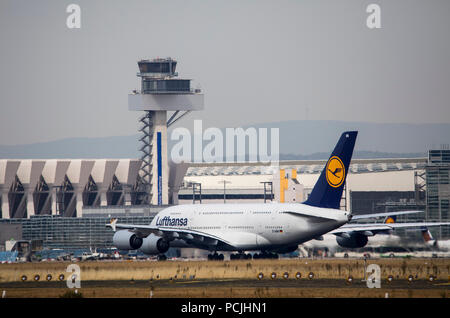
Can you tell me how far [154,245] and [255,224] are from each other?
9200 mm

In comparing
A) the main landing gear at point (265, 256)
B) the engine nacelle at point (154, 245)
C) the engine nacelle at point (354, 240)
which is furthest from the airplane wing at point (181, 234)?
the engine nacelle at point (354, 240)

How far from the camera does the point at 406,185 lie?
19862 centimetres

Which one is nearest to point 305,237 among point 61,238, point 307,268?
point 307,268

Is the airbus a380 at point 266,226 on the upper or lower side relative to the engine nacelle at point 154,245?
upper

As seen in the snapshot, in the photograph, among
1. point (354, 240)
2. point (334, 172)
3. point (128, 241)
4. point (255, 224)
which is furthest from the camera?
point (354, 240)

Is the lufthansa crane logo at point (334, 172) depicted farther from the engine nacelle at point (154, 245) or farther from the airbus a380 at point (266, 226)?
the engine nacelle at point (154, 245)

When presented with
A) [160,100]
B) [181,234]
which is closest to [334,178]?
[181,234]

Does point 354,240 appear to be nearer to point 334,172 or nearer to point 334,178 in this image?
→ point 334,178

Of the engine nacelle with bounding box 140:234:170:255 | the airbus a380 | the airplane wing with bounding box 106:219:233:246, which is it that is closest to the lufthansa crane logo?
the airbus a380

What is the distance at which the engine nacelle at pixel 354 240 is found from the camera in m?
80.8

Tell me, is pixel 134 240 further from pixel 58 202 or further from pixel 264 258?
pixel 58 202

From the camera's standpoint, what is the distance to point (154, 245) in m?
80.1

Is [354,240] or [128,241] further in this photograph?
[354,240]

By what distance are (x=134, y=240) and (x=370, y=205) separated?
111m
